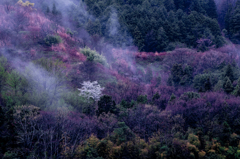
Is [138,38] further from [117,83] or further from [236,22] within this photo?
[236,22]

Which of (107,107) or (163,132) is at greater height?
(107,107)

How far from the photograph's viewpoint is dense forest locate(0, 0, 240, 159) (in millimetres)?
14094

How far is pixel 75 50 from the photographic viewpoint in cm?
3288

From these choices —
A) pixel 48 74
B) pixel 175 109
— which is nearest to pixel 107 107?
pixel 175 109

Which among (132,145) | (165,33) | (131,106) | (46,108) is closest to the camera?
(132,145)

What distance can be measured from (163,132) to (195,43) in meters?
35.3

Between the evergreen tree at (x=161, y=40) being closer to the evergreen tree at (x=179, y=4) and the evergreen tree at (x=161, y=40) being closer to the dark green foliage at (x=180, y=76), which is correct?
the dark green foliage at (x=180, y=76)

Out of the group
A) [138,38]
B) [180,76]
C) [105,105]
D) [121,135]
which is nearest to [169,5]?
[138,38]

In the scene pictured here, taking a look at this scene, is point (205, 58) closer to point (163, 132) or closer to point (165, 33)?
point (165, 33)

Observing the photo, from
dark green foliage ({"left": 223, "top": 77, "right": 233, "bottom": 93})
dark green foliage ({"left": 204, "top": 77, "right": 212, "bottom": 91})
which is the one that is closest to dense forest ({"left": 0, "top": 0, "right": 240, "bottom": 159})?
dark green foliage ({"left": 223, "top": 77, "right": 233, "bottom": 93})

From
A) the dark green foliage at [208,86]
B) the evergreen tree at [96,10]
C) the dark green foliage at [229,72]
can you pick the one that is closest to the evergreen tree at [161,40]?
the evergreen tree at [96,10]

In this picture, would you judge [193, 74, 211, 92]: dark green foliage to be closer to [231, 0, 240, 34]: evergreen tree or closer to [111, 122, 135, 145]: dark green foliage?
[111, 122, 135, 145]: dark green foliage

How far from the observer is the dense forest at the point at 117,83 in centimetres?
1409

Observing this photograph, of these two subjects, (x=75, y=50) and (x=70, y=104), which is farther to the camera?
(x=75, y=50)
